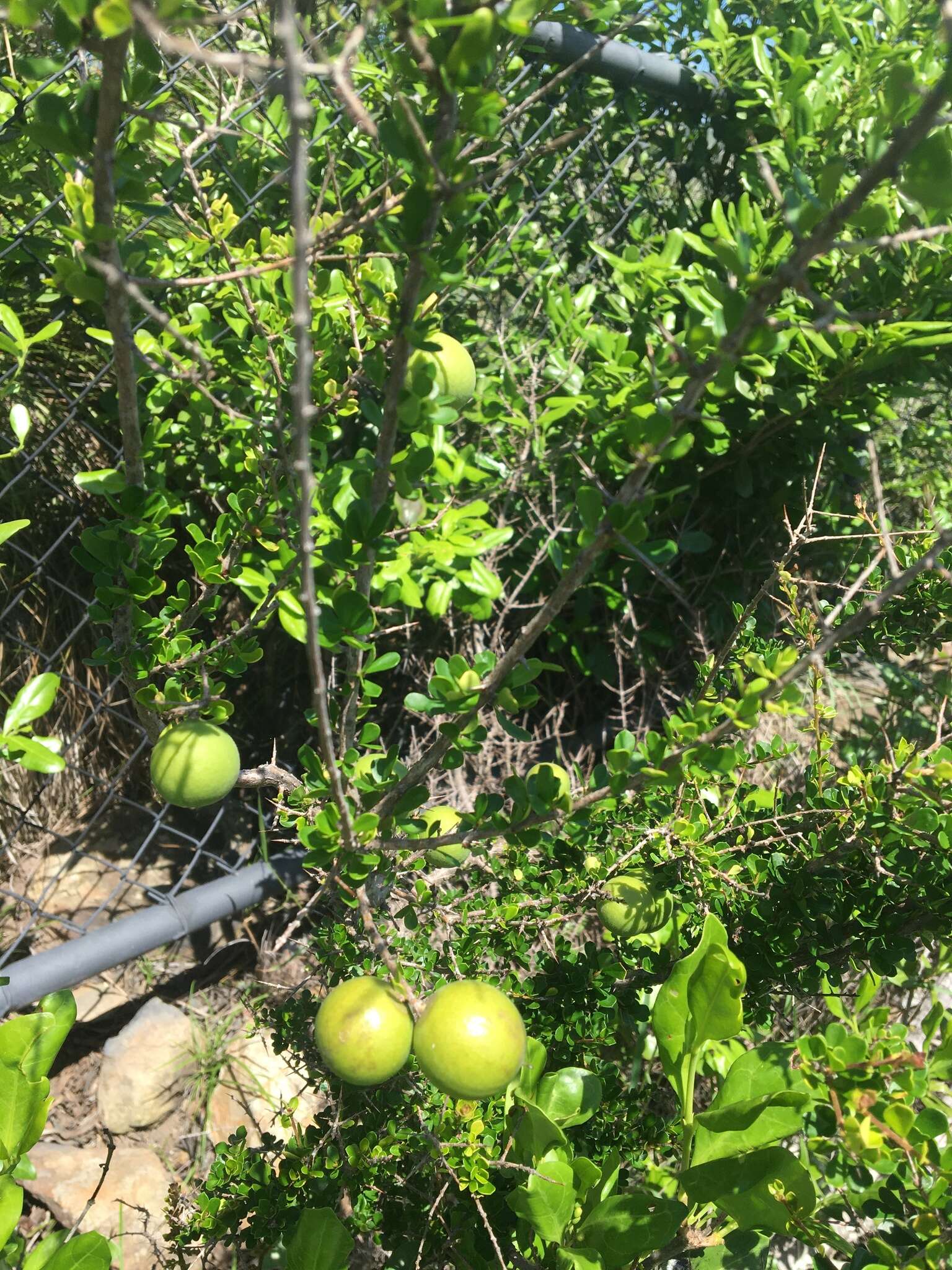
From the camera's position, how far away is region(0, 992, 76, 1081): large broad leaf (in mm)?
1179

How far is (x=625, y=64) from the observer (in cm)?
225

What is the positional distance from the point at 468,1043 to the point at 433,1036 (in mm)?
46

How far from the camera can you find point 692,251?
2.48 m

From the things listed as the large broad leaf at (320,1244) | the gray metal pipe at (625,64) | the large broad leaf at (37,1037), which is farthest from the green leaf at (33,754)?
the gray metal pipe at (625,64)

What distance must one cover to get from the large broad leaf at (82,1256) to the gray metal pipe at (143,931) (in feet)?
2.36

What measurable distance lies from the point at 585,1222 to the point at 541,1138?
0.41 feet

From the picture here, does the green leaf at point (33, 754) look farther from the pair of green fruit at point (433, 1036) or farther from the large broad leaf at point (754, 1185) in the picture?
the large broad leaf at point (754, 1185)

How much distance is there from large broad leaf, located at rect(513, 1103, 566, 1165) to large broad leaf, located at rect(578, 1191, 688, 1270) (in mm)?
96

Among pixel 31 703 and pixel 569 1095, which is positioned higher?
pixel 31 703

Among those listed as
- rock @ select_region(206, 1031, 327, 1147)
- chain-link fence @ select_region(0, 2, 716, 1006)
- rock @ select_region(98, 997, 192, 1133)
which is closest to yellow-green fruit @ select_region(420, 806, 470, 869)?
chain-link fence @ select_region(0, 2, 716, 1006)

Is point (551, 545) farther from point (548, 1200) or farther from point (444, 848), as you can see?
point (548, 1200)

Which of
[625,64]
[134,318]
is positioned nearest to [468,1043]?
[134,318]

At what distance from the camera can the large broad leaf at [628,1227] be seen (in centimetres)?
114

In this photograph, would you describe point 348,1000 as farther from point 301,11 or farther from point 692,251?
point 692,251
